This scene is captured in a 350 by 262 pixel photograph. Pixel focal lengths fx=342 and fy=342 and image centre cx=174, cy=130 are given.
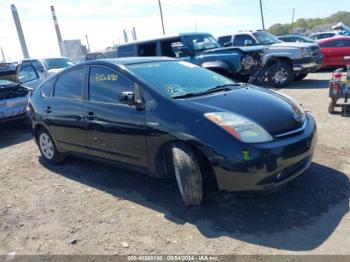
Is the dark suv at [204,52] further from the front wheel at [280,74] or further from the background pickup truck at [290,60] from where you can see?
the front wheel at [280,74]

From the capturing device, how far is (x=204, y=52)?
10859 mm

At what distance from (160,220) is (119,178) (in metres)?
1.36

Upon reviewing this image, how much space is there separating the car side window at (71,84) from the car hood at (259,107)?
180 cm

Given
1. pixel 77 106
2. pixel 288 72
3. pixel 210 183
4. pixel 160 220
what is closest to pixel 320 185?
pixel 210 183

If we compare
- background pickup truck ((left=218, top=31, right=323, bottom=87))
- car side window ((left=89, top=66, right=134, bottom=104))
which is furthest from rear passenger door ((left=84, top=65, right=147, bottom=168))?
background pickup truck ((left=218, top=31, right=323, bottom=87))

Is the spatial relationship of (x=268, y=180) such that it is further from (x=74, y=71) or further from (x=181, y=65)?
(x=74, y=71)

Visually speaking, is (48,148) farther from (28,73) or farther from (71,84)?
(28,73)

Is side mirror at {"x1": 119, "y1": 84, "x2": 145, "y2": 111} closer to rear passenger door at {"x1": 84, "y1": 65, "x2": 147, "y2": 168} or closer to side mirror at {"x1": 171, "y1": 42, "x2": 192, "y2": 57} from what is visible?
rear passenger door at {"x1": 84, "y1": 65, "x2": 147, "y2": 168}

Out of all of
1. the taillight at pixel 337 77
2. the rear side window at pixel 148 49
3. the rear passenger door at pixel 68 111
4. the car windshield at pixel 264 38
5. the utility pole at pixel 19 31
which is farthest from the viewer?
the utility pole at pixel 19 31

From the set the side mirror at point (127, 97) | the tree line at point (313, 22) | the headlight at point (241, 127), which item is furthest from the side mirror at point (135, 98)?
the tree line at point (313, 22)

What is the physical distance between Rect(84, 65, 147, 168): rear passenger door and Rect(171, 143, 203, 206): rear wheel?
21.1 inches

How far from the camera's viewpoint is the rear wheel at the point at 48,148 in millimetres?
5469

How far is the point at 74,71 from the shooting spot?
16.0 ft

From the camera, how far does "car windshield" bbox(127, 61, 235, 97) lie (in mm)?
3959
